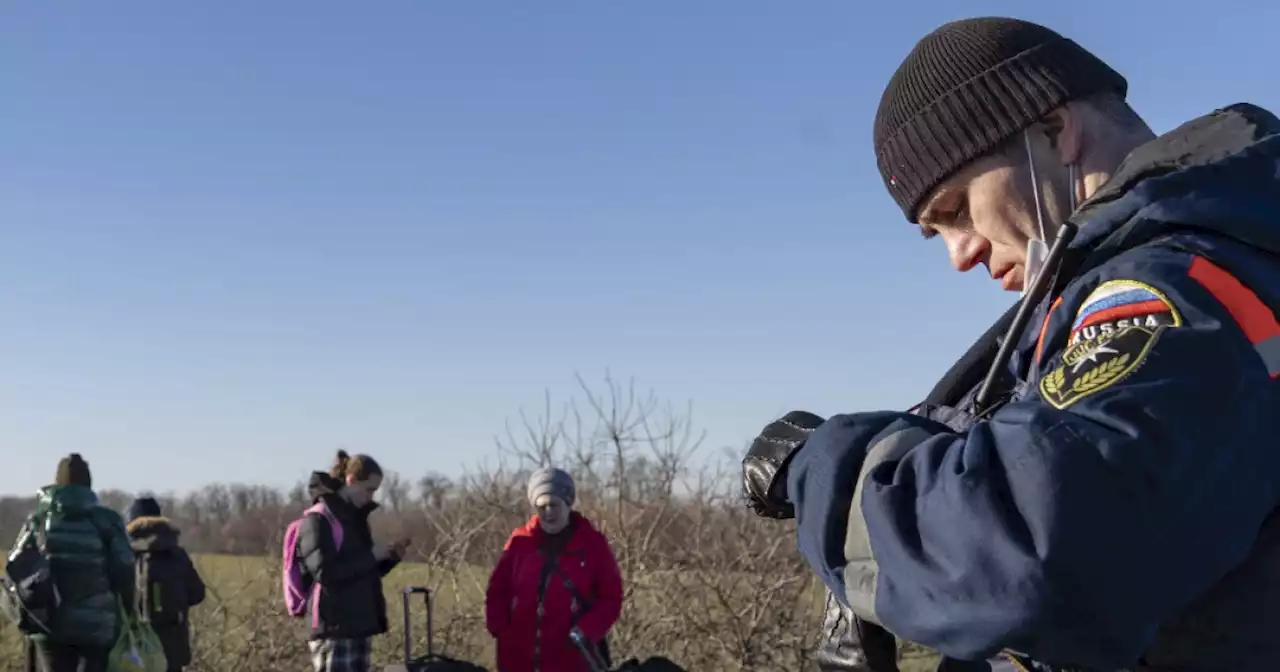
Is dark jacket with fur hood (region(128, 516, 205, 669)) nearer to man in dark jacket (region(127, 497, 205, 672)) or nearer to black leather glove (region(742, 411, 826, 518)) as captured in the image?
man in dark jacket (region(127, 497, 205, 672))

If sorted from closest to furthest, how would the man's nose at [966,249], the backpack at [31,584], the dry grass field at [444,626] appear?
the man's nose at [966,249] < the backpack at [31,584] < the dry grass field at [444,626]

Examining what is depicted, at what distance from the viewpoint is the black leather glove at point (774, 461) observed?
4.53 feet

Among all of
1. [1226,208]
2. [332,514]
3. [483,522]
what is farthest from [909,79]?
[483,522]

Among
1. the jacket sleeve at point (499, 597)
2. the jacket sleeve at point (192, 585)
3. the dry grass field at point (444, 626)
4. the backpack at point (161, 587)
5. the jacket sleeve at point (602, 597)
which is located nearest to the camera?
the jacket sleeve at point (602, 597)

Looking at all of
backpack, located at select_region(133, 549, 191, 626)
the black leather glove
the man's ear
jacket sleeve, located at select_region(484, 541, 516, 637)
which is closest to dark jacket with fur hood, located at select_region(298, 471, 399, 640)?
jacket sleeve, located at select_region(484, 541, 516, 637)

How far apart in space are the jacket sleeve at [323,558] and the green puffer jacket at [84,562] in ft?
4.08

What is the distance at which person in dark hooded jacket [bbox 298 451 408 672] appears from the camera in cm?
643

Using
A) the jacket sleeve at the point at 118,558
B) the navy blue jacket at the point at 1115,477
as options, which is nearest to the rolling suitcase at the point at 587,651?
the jacket sleeve at the point at 118,558

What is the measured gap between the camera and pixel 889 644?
5.61ft

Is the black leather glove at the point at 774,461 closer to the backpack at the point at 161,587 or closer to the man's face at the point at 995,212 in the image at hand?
the man's face at the point at 995,212

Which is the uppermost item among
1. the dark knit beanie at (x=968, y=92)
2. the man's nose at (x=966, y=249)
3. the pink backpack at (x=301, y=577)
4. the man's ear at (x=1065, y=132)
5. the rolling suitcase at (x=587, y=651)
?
the dark knit beanie at (x=968, y=92)

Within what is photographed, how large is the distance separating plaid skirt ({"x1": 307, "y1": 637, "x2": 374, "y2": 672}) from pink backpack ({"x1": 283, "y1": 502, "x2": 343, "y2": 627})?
0.14 m

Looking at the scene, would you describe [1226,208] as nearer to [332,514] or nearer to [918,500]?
[918,500]

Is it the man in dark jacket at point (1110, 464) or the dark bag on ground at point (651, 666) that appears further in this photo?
the dark bag on ground at point (651, 666)
